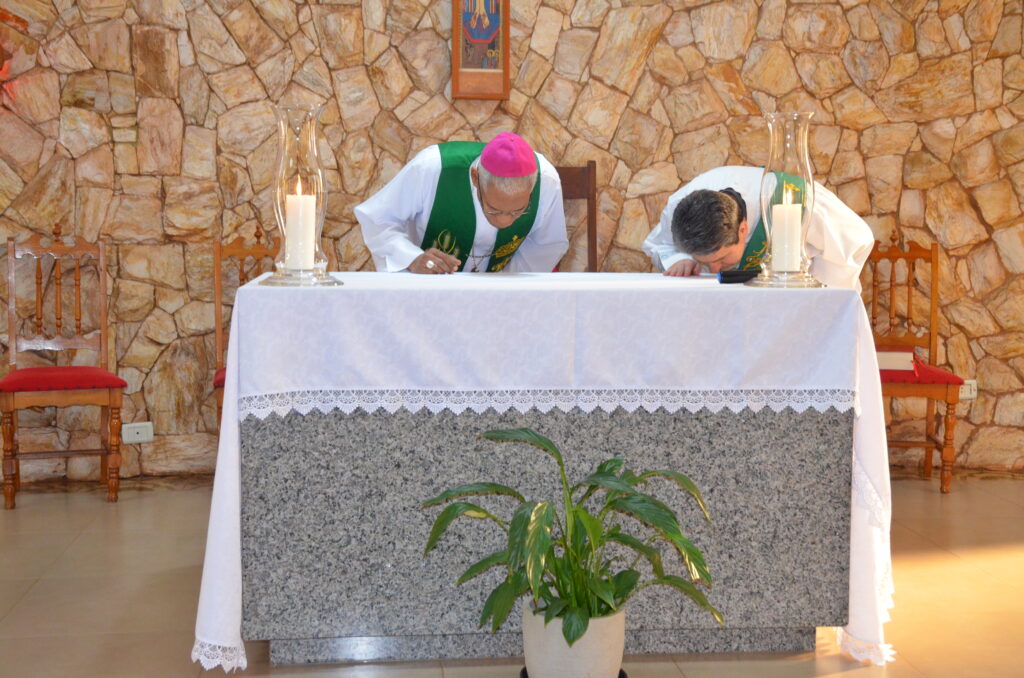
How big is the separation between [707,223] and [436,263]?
78 cm

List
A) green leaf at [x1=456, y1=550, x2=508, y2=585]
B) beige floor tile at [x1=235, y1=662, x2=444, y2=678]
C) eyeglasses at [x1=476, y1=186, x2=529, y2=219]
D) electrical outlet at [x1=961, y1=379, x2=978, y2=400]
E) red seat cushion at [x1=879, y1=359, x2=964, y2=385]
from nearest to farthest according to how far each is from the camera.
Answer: green leaf at [x1=456, y1=550, x2=508, y2=585]
beige floor tile at [x1=235, y1=662, x2=444, y2=678]
eyeglasses at [x1=476, y1=186, x2=529, y2=219]
red seat cushion at [x1=879, y1=359, x2=964, y2=385]
electrical outlet at [x1=961, y1=379, x2=978, y2=400]

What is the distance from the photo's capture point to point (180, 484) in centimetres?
418

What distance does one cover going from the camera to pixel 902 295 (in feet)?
15.1

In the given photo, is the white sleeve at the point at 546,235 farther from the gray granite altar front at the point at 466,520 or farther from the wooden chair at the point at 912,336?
the gray granite altar front at the point at 466,520

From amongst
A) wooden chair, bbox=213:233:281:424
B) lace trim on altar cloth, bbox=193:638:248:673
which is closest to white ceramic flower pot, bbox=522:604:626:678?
lace trim on altar cloth, bbox=193:638:248:673

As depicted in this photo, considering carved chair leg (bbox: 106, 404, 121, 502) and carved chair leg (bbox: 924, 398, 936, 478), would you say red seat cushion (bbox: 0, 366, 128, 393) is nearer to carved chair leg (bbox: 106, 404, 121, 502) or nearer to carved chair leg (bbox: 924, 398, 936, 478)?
carved chair leg (bbox: 106, 404, 121, 502)

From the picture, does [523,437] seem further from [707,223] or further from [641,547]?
[707,223]

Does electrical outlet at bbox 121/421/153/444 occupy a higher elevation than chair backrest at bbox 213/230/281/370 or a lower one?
lower

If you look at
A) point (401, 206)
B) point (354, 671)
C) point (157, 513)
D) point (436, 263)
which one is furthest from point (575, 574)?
point (157, 513)

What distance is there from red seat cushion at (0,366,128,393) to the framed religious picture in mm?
1762

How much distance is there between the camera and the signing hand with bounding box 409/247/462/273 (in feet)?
9.70

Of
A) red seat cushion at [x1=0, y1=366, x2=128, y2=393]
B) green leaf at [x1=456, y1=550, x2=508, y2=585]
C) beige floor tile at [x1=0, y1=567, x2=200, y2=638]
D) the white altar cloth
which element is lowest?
beige floor tile at [x1=0, y1=567, x2=200, y2=638]

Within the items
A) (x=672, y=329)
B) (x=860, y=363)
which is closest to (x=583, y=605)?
(x=672, y=329)

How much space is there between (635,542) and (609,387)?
0.35 m
